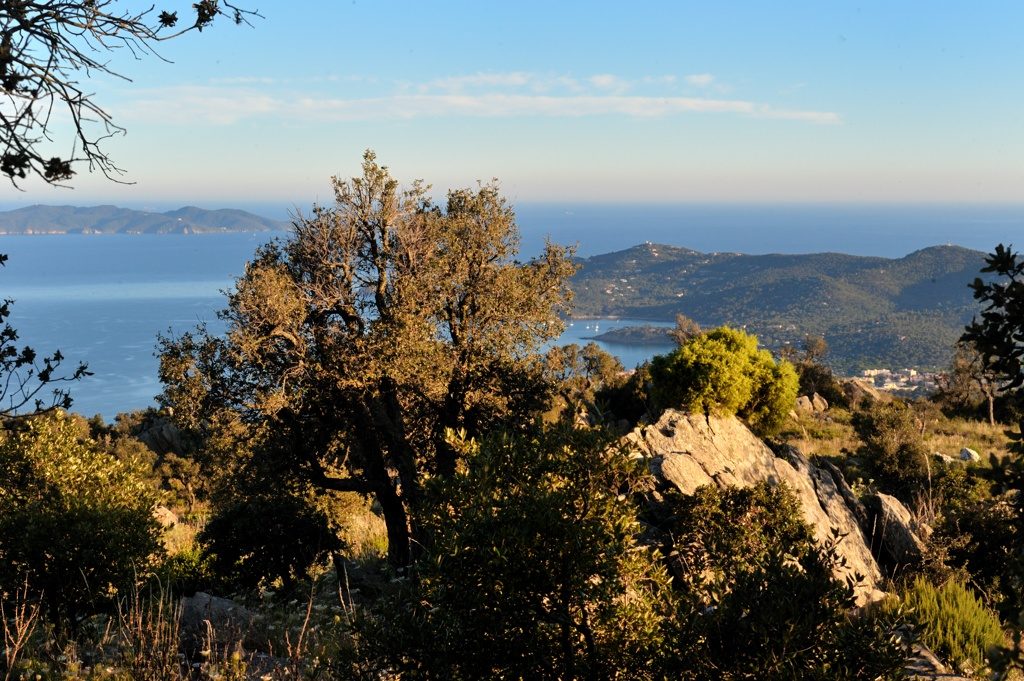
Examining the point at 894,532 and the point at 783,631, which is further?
the point at 894,532

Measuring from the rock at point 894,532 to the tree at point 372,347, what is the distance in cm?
882

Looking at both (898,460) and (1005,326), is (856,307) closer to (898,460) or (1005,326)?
(898,460)

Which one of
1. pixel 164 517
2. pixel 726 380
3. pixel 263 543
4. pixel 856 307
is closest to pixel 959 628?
pixel 726 380

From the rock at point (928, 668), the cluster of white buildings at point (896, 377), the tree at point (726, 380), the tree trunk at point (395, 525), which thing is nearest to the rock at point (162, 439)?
the tree trunk at point (395, 525)

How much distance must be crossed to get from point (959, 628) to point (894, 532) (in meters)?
6.14

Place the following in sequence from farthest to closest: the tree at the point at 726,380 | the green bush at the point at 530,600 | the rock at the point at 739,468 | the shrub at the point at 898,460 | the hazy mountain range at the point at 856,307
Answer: the hazy mountain range at the point at 856,307 → the shrub at the point at 898,460 → the tree at the point at 726,380 → the rock at the point at 739,468 → the green bush at the point at 530,600

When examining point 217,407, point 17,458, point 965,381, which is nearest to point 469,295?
point 217,407

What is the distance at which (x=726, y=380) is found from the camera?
60.9 feet

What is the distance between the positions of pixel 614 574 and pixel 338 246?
49.8 feet

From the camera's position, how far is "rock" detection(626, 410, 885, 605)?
1496 cm

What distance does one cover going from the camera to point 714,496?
1370 centimetres

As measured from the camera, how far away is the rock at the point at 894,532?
52.2ft

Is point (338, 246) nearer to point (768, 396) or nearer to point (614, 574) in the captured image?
point (768, 396)

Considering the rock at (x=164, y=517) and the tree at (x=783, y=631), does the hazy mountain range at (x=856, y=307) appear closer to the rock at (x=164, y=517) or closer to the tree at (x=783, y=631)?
the rock at (x=164, y=517)
